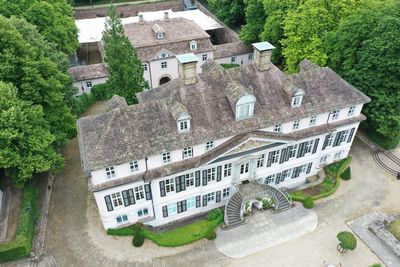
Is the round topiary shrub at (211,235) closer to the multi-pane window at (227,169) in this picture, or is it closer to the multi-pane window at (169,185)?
the multi-pane window at (169,185)

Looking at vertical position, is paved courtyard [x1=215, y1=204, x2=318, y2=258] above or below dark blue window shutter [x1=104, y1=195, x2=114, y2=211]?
below

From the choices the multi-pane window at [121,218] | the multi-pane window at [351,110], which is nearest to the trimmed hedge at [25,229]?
the multi-pane window at [121,218]

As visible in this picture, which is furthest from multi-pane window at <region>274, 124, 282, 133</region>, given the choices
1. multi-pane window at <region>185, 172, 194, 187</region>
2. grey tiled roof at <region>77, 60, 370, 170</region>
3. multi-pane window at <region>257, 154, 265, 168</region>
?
multi-pane window at <region>185, 172, 194, 187</region>

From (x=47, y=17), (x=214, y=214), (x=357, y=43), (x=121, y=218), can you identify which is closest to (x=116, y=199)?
(x=121, y=218)

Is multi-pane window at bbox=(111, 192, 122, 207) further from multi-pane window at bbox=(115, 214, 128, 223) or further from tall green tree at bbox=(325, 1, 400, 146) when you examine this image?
tall green tree at bbox=(325, 1, 400, 146)

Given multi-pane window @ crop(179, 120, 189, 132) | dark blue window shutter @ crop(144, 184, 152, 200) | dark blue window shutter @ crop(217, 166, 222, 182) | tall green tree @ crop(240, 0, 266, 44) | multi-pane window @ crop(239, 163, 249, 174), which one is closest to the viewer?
multi-pane window @ crop(179, 120, 189, 132)

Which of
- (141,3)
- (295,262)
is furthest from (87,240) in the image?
(141,3)

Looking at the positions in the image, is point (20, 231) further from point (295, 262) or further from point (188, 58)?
point (295, 262)
